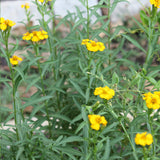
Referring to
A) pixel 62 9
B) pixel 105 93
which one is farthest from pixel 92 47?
pixel 62 9

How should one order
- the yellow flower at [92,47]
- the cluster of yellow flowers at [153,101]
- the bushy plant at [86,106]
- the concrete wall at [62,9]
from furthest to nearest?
the concrete wall at [62,9] → the yellow flower at [92,47] → the bushy plant at [86,106] → the cluster of yellow flowers at [153,101]

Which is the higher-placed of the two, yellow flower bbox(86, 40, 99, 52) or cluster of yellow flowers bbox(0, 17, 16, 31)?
cluster of yellow flowers bbox(0, 17, 16, 31)

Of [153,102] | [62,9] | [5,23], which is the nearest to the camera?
[153,102]

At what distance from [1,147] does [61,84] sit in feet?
→ 2.11

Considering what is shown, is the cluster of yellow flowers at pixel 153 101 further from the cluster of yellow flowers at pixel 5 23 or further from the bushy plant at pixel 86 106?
the cluster of yellow flowers at pixel 5 23

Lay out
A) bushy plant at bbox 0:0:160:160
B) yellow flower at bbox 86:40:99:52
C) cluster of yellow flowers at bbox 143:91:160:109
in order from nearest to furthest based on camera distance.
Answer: cluster of yellow flowers at bbox 143:91:160:109 < bushy plant at bbox 0:0:160:160 < yellow flower at bbox 86:40:99:52

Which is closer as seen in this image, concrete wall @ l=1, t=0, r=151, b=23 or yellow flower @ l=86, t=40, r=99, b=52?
yellow flower @ l=86, t=40, r=99, b=52

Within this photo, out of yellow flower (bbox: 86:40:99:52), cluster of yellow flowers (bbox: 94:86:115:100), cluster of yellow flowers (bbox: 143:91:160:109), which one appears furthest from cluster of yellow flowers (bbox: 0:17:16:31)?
cluster of yellow flowers (bbox: 143:91:160:109)

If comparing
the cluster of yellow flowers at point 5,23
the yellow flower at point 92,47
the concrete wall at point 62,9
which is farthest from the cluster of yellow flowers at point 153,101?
the concrete wall at point 62,9

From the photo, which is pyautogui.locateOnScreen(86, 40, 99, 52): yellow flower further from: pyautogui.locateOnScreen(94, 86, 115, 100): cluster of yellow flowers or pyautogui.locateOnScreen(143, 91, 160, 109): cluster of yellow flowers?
pyautogui.locateOnScreen(143, 91, 160, 109): cluster of yellow flowers

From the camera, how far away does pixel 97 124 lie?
1.19m

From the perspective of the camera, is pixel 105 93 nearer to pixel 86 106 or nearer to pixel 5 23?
pixel 86 106

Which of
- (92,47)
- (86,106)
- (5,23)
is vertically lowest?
(86,106)

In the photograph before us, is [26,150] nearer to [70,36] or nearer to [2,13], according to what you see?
[70,36]
